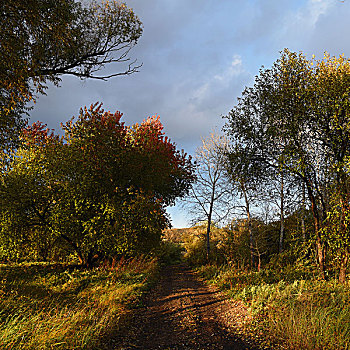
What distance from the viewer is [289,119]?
9.90 metres

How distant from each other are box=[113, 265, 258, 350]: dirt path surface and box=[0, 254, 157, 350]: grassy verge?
528mm

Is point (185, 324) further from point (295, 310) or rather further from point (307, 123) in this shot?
point (307, 123)

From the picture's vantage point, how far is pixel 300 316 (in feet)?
17.4

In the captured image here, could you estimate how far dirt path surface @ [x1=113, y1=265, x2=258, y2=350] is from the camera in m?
5.27

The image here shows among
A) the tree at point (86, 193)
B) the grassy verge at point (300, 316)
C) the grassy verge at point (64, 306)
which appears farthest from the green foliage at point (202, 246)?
the grassy verge at point (300, 316)

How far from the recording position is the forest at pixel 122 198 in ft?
18.9

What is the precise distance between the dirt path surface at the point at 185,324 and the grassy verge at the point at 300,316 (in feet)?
1.76

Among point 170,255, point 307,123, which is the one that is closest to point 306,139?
point 307,123

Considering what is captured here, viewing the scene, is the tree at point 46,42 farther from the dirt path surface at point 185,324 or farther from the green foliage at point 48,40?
the dirt path surface at point 185,324

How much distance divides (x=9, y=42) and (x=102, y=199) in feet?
26.0

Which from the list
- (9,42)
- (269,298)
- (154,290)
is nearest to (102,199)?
(154,290)

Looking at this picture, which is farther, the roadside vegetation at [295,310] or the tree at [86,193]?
the tree at [86,193]

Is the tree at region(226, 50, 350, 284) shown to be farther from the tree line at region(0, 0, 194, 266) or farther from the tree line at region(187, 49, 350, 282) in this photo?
the tree line at region(0, 0, 194, 266)

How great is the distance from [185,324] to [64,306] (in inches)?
147
